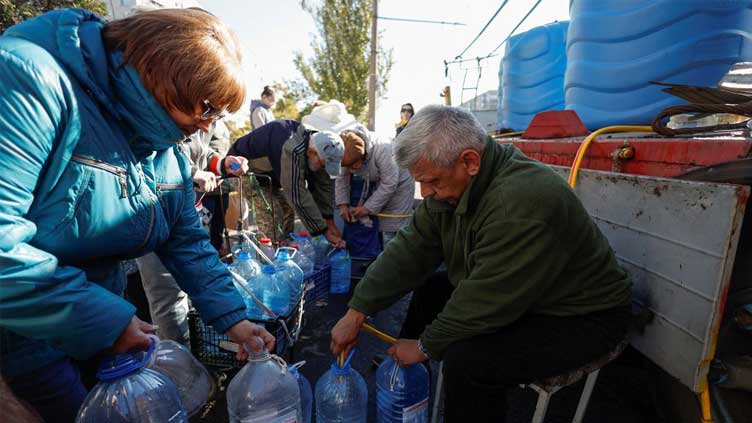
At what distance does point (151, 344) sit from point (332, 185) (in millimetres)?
2990

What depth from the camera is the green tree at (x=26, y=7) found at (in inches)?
195

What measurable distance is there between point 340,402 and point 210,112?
1.75 metres

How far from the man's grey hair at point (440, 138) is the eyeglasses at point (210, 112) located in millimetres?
728

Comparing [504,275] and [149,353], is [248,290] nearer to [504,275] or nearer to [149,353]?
[149,353]

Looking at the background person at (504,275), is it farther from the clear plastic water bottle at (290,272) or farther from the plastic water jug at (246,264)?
the plastic water jug at (246,264)

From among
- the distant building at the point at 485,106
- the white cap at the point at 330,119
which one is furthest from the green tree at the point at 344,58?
the white cap at the point at 330,119

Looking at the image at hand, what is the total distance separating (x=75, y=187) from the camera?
97cm

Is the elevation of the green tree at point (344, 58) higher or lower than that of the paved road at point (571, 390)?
higher

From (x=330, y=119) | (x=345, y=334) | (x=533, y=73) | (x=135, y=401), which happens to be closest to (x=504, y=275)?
(x=345, y=334)

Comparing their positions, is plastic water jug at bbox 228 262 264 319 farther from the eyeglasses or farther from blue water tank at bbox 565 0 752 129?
blue water tank at bbox 565 0 752 129

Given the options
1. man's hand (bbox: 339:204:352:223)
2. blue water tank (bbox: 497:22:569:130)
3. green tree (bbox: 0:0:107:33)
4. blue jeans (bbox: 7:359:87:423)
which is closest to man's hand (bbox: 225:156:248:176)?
man's hand (bbox: 339:204:352:223)

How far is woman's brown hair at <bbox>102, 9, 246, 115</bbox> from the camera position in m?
1.00

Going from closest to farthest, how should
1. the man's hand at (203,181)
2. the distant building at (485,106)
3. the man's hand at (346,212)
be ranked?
1. the man's hand at (203,181)
2. the man's hand at (346,212)
3. the distant building at (485,106)

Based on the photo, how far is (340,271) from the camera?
3836 mm
